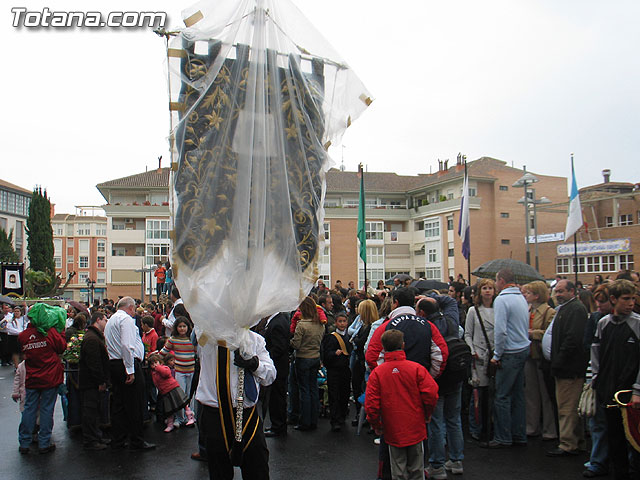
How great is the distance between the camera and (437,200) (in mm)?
58375

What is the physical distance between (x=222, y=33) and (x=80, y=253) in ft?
345

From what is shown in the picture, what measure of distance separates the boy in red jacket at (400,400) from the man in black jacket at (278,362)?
8.62ft

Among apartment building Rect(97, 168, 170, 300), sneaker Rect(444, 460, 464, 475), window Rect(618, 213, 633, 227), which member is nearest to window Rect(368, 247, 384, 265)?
apartment building Rect(97, 168, 170, 300)

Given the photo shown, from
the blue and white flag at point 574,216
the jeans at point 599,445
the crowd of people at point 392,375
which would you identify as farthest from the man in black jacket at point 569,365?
the blue and white flag at point 574,216

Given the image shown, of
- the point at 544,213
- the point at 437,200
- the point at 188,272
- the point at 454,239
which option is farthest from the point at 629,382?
the point at 544,213

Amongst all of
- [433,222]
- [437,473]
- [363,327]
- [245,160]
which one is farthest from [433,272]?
[245,160]

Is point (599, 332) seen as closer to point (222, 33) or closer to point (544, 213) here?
point (222, 33)

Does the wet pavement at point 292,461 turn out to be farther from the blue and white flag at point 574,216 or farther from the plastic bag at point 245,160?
the blue and white flag at point 574,216

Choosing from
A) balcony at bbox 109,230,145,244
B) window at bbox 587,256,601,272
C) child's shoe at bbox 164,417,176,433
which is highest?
balcony at bbox 109,230,145,244

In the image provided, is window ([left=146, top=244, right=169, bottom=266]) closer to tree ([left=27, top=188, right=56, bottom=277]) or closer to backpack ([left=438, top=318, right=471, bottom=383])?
tree ([left=27, top=188, right=56, bottom=277])

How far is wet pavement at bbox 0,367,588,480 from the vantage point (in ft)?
19.7

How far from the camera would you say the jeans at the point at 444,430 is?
578 cm

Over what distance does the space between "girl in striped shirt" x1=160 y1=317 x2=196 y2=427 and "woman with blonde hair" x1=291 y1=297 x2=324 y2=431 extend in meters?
1.68

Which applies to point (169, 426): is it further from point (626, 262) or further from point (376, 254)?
point (376, 254)
